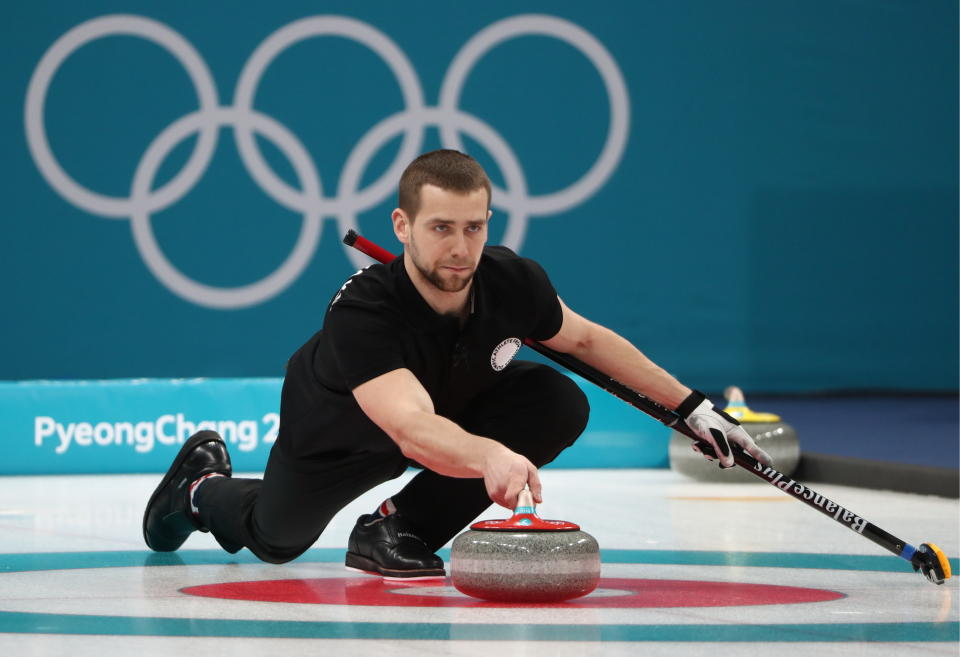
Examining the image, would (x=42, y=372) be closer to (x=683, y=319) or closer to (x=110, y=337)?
(x=110, y=337)

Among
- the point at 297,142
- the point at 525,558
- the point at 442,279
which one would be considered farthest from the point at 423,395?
the point at 297,142

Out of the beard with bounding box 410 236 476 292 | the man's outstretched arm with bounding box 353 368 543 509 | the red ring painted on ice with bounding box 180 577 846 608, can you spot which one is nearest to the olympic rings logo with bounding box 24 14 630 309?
the red ring painted on ice with bounding box 180 577 846 608

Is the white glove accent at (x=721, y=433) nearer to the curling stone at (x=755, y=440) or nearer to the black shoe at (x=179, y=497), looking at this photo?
the black shoe at (x=179, y=497)

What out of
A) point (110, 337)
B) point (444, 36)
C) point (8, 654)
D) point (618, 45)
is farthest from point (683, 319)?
point (8, 654)

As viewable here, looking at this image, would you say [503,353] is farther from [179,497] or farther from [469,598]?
[179,497]

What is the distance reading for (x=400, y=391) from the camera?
273 cm

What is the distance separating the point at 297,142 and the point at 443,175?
20.7ft

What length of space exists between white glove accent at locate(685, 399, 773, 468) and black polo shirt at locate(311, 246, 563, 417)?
0.39 m

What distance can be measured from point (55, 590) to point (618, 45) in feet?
22.3

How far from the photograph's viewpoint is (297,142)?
896 centimetres

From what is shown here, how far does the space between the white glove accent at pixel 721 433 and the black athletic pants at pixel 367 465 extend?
0.27m

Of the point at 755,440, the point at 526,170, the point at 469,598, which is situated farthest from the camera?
the point at 526,170

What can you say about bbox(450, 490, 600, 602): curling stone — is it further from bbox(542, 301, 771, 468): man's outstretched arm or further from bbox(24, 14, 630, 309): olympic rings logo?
bbox(24, 14, 630, 309): olympic rings logo

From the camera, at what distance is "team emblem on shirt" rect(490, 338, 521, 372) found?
10.0 ft
